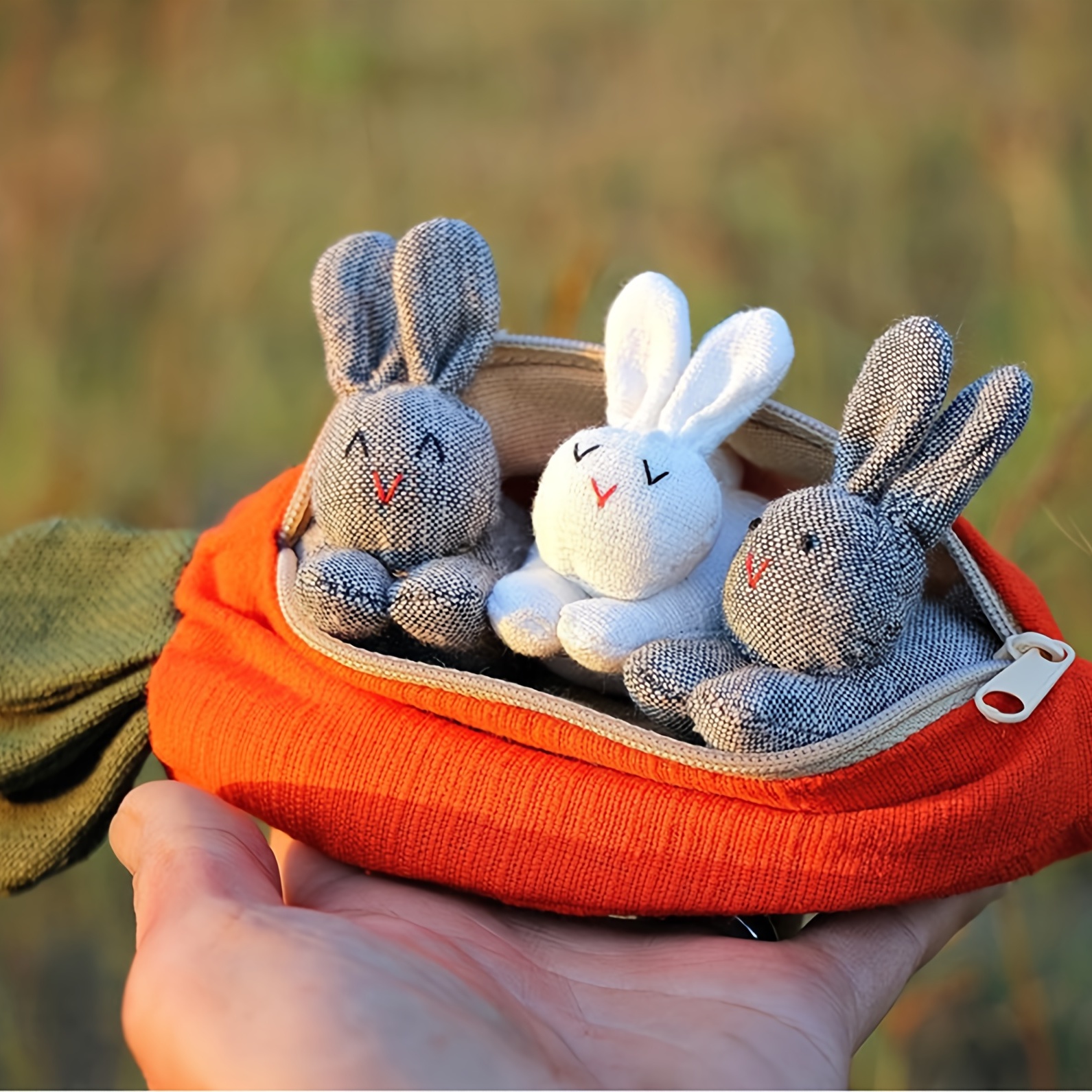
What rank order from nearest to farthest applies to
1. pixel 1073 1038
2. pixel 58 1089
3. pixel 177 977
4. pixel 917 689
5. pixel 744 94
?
1. pixel 177 977
2. pixel 917 689
3. pixel 1073 1038
4. pixel 58 1089
5. pixel 744 94

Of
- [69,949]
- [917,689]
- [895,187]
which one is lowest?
[69,949]

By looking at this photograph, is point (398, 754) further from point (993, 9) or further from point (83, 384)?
point (993, 9)

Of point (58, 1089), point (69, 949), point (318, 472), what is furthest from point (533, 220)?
point (58, 1089)

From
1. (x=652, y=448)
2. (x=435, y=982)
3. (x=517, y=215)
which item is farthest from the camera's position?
(x=517, y=215)

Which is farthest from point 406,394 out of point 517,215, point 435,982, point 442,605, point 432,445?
point 517,215

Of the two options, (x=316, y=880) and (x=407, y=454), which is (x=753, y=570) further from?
(x=316, y=880)

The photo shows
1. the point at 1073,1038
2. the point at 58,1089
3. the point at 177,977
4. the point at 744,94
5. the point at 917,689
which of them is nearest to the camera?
the point at 177,977

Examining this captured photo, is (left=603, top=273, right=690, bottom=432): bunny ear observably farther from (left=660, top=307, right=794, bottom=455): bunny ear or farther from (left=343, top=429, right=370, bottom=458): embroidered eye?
(left=343, top=429, right=370, bottom=458): embroidered eye
